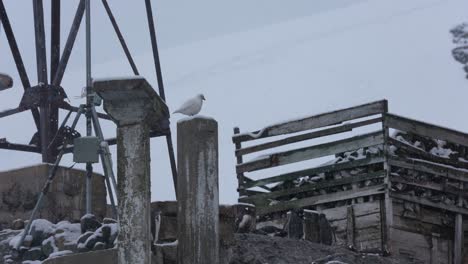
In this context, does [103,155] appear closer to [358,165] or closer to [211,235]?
[211,235]

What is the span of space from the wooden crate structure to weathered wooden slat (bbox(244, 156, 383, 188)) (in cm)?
1

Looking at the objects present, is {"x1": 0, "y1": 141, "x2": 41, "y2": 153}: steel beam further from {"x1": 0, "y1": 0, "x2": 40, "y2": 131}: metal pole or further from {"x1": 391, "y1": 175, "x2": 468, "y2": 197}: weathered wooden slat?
{"x1": 391, "y1": 175, "x2": 468, "y2": 197}: weathered wooden slat

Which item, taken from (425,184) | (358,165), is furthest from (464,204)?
(358,165)

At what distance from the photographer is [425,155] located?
1402cm

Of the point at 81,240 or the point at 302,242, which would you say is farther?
the point at 302,242

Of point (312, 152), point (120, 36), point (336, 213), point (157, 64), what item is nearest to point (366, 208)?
point (336, 213)

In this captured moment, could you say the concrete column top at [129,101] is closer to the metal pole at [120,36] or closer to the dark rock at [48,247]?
the dark rock at [48,247]

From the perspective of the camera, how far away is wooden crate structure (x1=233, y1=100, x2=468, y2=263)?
44.2 feet

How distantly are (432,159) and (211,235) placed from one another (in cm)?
659

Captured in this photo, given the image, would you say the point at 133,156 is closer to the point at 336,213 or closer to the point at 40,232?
the point at 40,232

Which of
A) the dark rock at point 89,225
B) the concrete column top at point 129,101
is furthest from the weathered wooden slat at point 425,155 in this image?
the concrete column top at point 129,101

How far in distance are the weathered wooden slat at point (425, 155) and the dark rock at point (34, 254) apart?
565 cm

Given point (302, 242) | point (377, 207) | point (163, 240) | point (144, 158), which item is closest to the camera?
point (144, 158)

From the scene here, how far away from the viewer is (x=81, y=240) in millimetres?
9406
